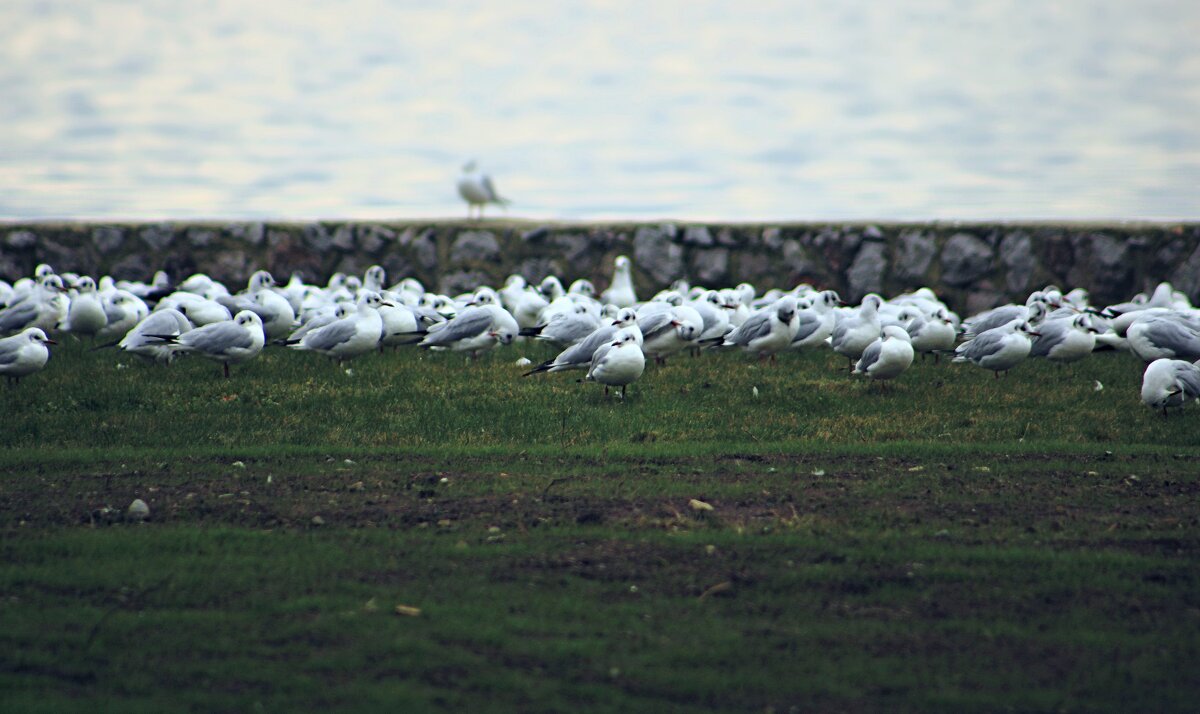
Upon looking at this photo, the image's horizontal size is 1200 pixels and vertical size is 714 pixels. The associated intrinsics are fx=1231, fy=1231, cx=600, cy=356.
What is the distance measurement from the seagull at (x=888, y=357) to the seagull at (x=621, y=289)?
20.2ft

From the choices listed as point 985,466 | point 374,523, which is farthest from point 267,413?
point 985,466

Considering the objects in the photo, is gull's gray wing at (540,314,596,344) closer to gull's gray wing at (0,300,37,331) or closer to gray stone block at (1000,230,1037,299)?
gull's gray wing at (0,300,37,331)

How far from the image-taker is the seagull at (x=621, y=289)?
18.0m

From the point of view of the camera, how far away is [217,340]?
1230 centimetres

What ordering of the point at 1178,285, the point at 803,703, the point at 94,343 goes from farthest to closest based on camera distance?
the point at 1178,285
the point at 94,343
the point at 803,703

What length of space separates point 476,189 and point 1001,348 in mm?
13214

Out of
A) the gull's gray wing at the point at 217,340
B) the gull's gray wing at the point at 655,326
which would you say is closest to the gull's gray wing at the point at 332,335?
the gull's gray wing at the point at 217,340

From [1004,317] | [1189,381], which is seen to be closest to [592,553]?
[1189,381]

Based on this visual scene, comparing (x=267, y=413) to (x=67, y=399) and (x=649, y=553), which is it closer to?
(x=67, y=399)

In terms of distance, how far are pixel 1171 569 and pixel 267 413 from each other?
6.92 meters

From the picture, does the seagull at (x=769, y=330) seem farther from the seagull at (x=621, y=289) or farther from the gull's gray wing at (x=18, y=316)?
the gull's gray wing at (x=18, y=316)

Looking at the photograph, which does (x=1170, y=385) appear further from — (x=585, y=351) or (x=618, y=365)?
(x=585, y=351)

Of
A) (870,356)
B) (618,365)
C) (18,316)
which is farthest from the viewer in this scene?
(18,316)

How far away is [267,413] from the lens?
1016 cm
